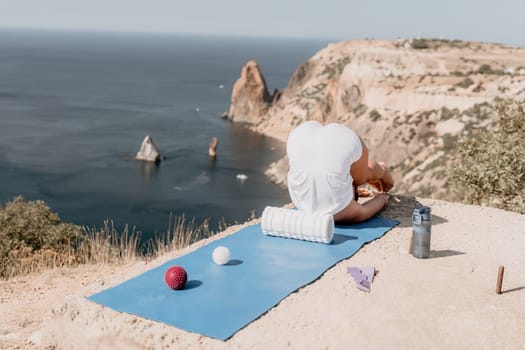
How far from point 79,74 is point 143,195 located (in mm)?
121580

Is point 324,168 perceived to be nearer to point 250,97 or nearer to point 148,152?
A: point 148,152


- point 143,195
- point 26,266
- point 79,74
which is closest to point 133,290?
point 26,266

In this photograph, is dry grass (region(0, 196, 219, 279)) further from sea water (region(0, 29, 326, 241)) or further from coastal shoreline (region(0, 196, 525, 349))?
sea water (region(0, 29, 326, 241))

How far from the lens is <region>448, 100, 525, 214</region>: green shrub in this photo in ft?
56.1

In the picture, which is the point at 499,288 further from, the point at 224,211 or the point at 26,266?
the point at 224,211

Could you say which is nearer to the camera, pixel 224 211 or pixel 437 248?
pixel 437 248

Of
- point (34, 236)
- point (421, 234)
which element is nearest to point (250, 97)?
point (34, 236)

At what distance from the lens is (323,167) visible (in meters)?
11.8

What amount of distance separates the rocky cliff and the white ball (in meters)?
23.7

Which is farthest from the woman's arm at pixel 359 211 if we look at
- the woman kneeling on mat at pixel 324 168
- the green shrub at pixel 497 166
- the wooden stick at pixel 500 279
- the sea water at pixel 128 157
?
the sea water at pixel 128 157

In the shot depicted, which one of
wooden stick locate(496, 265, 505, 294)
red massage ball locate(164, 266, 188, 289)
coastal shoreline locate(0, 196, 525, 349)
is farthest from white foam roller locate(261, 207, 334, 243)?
wooden stick locate(496, 265, 505, 294)

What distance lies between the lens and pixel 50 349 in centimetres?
884

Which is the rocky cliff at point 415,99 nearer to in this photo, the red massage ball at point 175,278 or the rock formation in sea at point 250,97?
the rock formation in sea at point 250,97

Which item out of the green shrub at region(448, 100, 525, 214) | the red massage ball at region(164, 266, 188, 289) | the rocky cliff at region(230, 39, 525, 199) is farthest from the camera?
the rocky cliff at region(230, 39, 525, 199)
